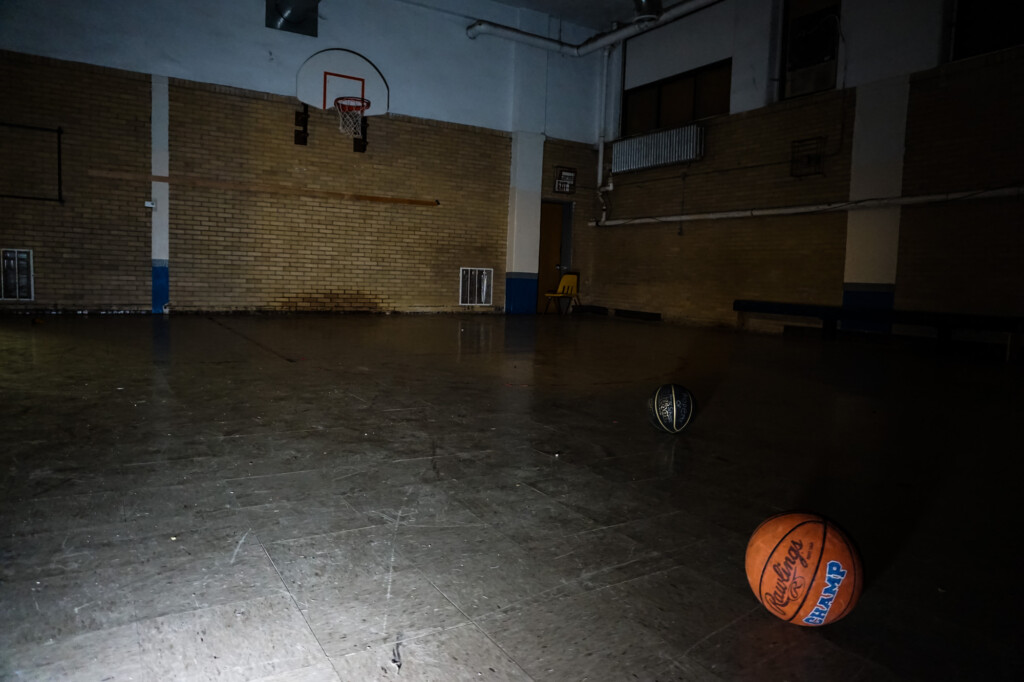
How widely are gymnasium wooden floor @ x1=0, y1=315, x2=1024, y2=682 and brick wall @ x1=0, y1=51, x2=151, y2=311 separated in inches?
233

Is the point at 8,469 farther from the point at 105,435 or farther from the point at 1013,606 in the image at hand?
the point at 1013,606

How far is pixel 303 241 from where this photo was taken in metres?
12.8

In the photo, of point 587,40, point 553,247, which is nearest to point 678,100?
point 587,40

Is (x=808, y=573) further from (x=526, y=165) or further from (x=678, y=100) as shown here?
(x=526, y=165)

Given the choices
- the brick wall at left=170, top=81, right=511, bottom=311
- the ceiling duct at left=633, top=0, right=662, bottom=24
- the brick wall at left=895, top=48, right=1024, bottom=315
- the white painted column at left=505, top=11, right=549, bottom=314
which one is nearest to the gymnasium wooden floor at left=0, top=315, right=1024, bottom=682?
the brick wall at left=895, top=48, right=1024, bottom=315

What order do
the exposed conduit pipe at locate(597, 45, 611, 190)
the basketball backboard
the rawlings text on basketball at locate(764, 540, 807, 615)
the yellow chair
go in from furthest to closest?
the yellow chair, the exposed conduit pipe at locate(597, 45, 611, 190), the basketball backboard, the rawlings text on basketball at locate(764, 540, 807, 615)

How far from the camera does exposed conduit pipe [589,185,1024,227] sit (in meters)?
8.98

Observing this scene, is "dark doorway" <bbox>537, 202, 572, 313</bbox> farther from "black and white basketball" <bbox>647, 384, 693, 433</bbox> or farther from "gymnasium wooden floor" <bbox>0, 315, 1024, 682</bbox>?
"black and white basketball" <bbox>647, 384, 693, 433</bbox>

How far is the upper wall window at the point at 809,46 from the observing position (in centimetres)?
1106

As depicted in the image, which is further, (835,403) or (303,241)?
(303,241)

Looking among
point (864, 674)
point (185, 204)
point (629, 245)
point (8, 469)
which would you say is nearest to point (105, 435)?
point (8, 469)

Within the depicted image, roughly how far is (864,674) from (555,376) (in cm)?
472

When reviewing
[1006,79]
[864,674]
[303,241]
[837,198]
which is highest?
[1006,79]

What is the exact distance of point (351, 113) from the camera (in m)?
12.8
